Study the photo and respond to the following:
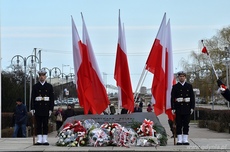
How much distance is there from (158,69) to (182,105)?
1675mm

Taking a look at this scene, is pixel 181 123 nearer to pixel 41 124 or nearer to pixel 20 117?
pixel 41 124

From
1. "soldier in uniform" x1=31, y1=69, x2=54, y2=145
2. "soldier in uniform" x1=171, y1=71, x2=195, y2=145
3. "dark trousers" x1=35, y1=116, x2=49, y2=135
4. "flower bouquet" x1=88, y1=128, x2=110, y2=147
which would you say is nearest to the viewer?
"flower bouquet" x1=88, y1=128, x2=110, y2=147

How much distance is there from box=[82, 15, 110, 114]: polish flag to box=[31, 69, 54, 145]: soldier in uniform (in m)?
1.42

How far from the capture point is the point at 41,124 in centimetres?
1482

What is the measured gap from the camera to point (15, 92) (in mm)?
43281

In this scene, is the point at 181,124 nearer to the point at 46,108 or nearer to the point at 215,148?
the point at 215,148

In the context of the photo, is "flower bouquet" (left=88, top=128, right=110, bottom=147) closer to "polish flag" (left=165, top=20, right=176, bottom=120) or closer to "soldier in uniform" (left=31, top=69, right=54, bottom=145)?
"soldier in uniform" (left=31, top=69, right=54, bottom=145)

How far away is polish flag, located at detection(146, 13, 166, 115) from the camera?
607 inches

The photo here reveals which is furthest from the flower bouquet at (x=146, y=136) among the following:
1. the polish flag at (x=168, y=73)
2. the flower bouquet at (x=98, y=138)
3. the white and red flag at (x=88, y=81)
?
the white and red flag at (x=88, y=81)

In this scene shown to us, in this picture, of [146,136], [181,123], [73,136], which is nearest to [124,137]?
[146,136]

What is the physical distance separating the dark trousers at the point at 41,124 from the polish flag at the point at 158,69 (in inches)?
131

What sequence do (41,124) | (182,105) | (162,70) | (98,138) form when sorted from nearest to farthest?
(98,138) → (182,105) → (41,124) → (162,70)

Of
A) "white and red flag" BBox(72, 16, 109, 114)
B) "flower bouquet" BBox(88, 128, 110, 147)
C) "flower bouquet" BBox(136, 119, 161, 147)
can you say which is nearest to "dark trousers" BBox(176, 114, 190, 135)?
"flower bouquet" BBox(136, 119, 161, 147)

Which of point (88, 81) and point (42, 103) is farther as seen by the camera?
point (88, 81)
